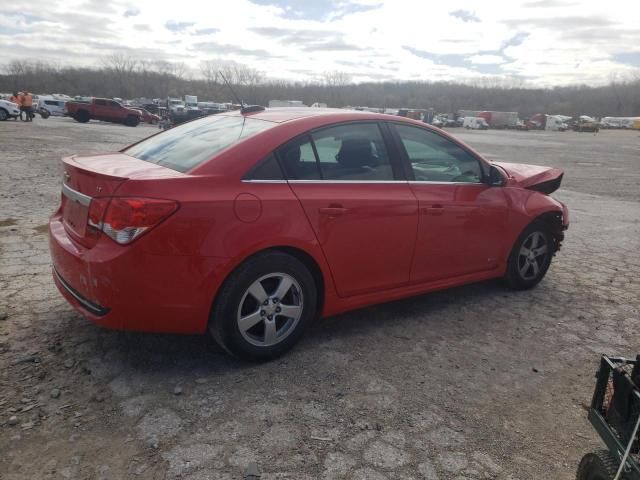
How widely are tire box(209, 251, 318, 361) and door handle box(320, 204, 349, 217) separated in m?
0.36

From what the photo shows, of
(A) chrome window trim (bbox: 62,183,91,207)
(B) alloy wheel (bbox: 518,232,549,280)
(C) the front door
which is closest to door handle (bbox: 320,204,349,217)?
(C) the front door

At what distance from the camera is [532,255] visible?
484 cm

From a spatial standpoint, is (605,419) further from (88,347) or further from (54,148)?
(54,148)

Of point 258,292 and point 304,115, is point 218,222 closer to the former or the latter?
point 258,292

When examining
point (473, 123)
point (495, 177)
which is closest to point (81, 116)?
point (495, 177)

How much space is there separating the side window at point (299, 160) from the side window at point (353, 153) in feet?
0.20

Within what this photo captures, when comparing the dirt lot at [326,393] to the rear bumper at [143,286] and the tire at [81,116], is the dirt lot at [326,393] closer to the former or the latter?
the rear bumper at [143,286]

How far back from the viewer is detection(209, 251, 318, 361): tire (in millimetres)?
2979

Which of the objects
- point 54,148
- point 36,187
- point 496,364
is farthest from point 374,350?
point 54,148

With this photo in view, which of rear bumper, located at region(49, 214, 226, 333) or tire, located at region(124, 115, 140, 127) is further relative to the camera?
tire, located at region(124, 115, 140, 127)

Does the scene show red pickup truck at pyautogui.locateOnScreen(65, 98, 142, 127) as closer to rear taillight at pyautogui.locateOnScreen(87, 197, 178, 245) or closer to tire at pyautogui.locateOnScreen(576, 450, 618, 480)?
rear taillight at pyautogui.locateOnScreen(87, 197, 178, 245)

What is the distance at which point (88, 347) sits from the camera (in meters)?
3.29

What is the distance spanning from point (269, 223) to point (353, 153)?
3.14 ft

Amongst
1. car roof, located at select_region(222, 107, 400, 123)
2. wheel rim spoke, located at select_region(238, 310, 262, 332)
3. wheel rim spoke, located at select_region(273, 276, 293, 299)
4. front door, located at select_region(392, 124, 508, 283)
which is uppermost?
car roof, located at select_region(222, 107, 400, 123)
